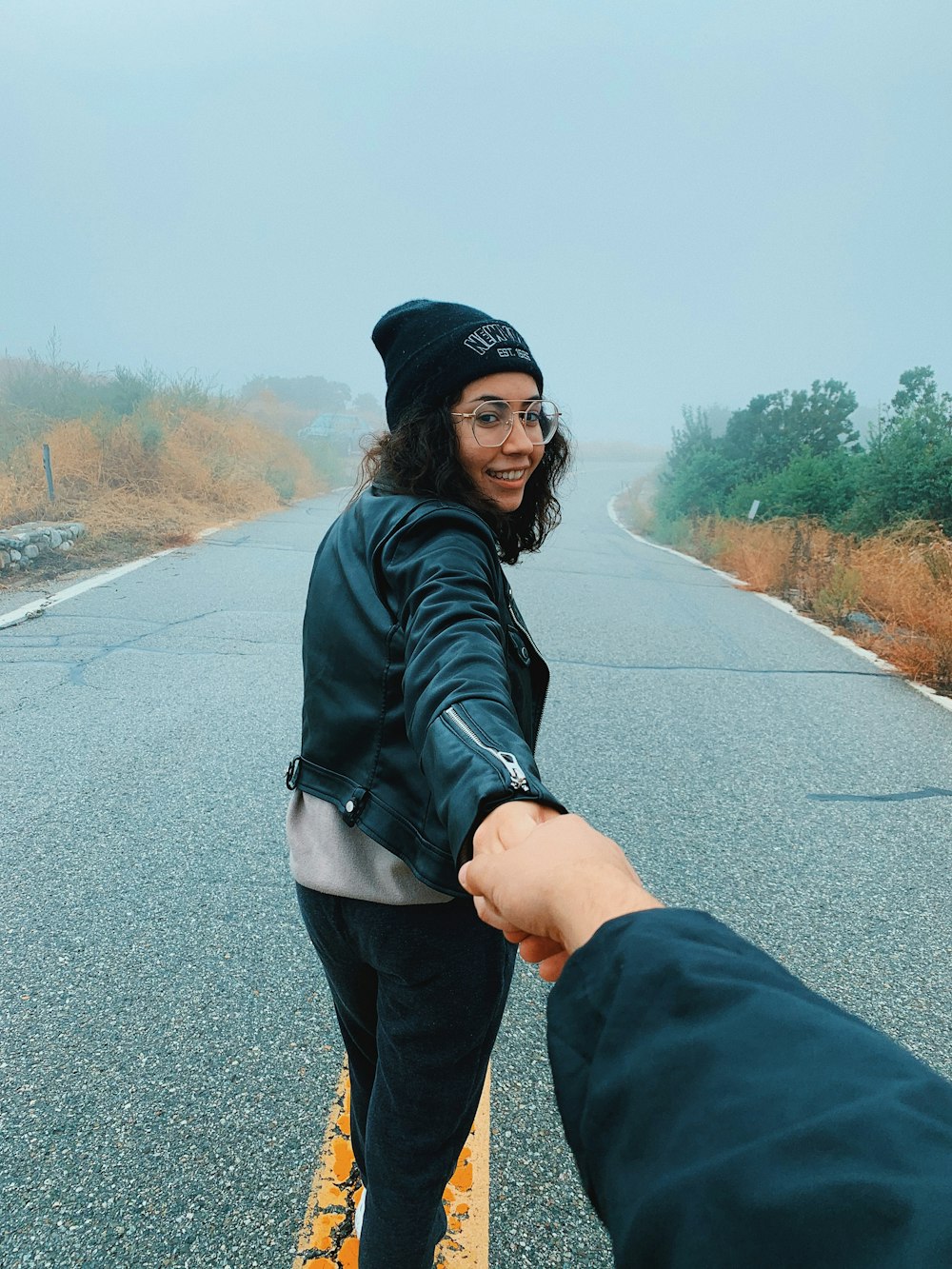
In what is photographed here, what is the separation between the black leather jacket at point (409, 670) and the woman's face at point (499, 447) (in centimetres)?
18

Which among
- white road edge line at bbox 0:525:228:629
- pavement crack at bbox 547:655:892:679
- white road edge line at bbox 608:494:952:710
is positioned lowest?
white road edge line at bbox 608:494:952:710

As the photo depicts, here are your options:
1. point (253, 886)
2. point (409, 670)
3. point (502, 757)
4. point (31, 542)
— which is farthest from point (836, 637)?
point (31, 542)

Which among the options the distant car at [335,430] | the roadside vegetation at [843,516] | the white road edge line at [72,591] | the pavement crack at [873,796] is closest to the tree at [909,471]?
the roadside vegetation at [843,516]

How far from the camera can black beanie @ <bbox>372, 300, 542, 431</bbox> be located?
4.82 feet

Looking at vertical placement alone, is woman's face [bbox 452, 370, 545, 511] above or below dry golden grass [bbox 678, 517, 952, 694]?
above

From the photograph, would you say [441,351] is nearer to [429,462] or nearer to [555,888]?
[429,462]

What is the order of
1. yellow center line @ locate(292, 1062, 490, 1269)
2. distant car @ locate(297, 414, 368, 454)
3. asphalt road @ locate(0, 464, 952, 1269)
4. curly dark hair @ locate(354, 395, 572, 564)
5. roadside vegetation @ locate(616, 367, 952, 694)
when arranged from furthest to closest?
1. distant car @ locate(297, 414, 368, 454)
2. roadside vegetation @ locate(616, 367, 952, 694)
3. asphalt road @ locate(0, 464, 952, 1269)
4. yellow center line @ locate(292, 1062, 490, 1269)
5. curly dark hair @ locate(354, 395, 572, 564)

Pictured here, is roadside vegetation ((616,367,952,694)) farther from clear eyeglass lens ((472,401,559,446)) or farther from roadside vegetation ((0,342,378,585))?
roadside vegetation ((0,342,378,585))

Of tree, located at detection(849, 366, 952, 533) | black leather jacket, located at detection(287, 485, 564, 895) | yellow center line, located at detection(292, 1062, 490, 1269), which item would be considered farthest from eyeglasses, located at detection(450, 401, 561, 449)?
tree, located at detection(849, 366, 952, 533)

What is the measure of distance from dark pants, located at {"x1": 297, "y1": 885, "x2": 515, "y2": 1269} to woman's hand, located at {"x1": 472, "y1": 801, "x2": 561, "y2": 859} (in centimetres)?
52

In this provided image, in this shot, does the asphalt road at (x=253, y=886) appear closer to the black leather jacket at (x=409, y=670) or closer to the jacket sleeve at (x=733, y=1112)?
the black leather jacket at (x=409, y=670)

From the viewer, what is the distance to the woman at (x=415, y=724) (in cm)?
114

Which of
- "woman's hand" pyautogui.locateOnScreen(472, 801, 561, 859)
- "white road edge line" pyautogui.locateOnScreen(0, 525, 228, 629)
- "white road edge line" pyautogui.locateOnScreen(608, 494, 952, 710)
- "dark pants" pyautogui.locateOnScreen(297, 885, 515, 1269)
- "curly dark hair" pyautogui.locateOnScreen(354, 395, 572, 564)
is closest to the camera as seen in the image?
"woman's hand" pyautogui.locateOnScreen(472, 801, 561, 859)

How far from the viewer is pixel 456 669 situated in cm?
106
